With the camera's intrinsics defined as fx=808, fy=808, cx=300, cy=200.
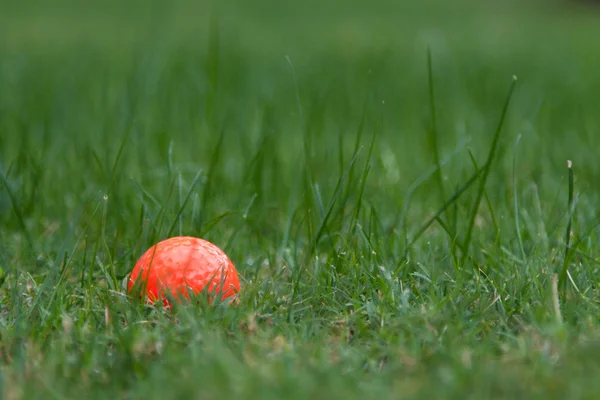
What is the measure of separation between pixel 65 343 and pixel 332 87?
11.9 ft

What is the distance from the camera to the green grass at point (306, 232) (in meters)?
1.77

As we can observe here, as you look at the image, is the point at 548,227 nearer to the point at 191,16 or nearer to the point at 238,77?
the point at 238,77

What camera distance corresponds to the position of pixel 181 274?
2.17 meters

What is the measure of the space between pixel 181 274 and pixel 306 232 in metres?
0.86

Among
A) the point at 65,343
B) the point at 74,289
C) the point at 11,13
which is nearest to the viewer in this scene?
the point at 65,343

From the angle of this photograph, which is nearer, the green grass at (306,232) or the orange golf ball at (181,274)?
the green grass at (306,232)

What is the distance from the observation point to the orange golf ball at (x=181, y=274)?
2158 millimetres

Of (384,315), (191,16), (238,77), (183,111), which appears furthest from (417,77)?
(191,16)

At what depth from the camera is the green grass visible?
1770mm

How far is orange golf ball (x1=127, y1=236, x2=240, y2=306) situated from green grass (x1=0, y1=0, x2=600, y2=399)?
0.07 m

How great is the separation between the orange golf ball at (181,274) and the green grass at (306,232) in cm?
7

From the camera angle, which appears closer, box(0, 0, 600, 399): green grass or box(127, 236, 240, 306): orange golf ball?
box(0, 0, 600, 399): green grass

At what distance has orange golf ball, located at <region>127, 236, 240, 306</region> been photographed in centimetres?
216

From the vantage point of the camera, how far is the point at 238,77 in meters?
5.40
